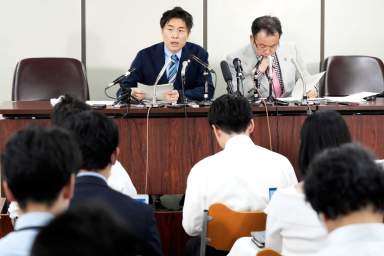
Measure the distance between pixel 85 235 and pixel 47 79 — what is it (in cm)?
377

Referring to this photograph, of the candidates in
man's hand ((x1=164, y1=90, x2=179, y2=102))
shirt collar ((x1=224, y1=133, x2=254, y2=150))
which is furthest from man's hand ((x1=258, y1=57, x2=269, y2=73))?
shirt collar ((x1=224, y1=133, x2=254, y2=150))

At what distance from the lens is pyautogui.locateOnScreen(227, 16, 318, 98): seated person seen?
4289 mm

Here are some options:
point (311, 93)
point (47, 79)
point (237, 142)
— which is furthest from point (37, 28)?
point (237, 142)

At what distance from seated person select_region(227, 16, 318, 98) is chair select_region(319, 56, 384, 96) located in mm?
332

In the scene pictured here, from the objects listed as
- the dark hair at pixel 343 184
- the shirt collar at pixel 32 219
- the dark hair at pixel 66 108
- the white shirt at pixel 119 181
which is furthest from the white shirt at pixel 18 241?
the white shirt at pixel 119 181

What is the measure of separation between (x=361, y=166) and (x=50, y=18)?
415 cm

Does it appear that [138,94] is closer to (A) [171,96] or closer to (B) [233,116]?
(A) [171,96]

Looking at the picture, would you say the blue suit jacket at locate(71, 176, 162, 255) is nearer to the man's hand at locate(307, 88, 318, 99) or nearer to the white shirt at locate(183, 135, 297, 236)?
the white shirt at locate(183, 135, 297, 236)

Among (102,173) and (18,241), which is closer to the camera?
(18,241)

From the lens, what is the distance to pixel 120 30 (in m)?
5.22

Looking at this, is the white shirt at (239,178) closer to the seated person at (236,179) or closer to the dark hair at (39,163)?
the seated person at (236,179)

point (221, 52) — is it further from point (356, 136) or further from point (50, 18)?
point (356, 136)

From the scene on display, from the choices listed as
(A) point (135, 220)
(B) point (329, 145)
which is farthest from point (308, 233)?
(A) point (135, 220)

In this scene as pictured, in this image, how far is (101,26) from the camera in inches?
205
